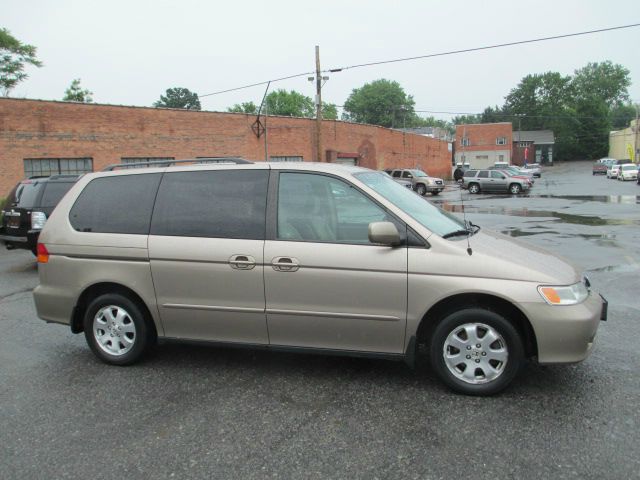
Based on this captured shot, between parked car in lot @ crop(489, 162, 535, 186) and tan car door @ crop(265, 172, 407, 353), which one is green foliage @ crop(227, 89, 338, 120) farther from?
tan car door @ crop(265, 172, 407, 353)

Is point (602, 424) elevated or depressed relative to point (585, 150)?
depressed

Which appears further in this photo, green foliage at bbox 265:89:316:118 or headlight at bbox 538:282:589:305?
green foliage at bbox 265:89:316:118

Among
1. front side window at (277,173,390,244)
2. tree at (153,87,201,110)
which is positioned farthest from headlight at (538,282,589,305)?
tree at (153,87,201,110)

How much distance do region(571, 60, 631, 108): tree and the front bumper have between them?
12494cm

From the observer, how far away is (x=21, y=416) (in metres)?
3.66

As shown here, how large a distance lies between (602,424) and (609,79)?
431 ft

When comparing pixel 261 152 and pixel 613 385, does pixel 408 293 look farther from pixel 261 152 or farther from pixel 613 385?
pixel 261 152

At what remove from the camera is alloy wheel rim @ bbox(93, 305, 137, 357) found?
4531mm

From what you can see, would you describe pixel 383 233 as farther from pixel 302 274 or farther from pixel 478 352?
pixel 478 352

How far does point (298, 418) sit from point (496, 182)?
1363 inches

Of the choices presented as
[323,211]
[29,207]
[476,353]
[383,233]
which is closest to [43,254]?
[323,211]

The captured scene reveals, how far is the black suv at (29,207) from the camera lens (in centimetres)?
961

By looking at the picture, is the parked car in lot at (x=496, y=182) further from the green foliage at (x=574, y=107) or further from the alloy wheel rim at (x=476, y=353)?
the green foliage at (x=574, y=107)

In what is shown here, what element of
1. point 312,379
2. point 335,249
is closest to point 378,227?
point 335,249
